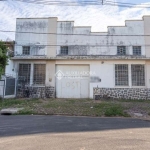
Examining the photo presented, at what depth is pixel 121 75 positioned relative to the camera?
1664 cm

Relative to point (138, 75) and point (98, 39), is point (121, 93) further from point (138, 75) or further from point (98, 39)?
point (98, 39)

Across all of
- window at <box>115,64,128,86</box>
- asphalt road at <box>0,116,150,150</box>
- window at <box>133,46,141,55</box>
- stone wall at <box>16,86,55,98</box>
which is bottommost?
asphalt road at <box>0,116,150,150</box>

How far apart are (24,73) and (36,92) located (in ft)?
7.35

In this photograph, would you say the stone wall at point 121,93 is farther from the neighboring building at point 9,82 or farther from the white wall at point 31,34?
the neighboring building at point 9,82

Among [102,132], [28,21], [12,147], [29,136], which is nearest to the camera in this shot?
[12,147]

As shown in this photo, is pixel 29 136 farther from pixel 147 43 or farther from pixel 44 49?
pixel 147 43

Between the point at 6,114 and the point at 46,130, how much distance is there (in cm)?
461

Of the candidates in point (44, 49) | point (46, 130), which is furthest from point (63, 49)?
point (46, 130)

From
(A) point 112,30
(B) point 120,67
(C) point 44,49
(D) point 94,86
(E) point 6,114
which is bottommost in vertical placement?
(E) point 6,114

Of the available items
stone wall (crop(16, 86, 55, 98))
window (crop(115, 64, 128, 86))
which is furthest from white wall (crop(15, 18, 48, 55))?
window (crop(115, 64, 128, 86))

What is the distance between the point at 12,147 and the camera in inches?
169

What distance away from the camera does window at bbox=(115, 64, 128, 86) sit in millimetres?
16594

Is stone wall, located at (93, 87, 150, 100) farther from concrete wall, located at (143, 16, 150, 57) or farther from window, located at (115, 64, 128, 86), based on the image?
concrete wall, located at (143, 16, 150, 57)

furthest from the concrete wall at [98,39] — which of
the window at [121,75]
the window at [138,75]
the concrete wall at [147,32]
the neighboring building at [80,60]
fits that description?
the window at [138,75]
